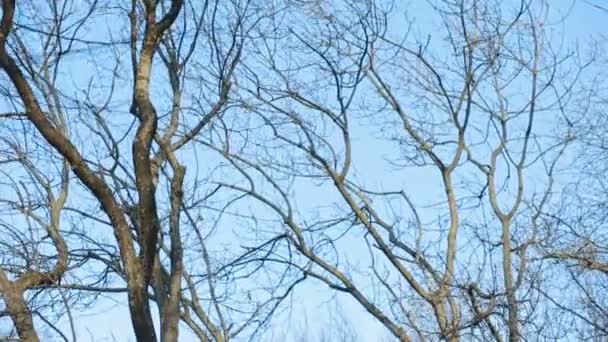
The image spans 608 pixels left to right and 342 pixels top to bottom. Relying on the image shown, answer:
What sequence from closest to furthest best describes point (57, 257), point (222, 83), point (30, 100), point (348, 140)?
point (30, 100), point (57, 257), point (222, 83), point (348, 140)

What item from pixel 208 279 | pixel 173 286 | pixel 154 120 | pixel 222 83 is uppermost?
pixel 222 83

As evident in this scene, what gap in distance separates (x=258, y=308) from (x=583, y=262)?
12.6 ft

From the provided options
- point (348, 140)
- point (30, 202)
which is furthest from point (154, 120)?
point (348, 140)

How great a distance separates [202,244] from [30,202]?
7.17 ft

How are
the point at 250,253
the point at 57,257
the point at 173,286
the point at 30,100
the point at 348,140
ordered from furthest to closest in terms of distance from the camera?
the point at 348,140 < the point at 250,253 < the point at 57,257 < the point at 173,286 < the point at 30,100

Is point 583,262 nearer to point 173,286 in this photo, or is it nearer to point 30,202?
point 173,286

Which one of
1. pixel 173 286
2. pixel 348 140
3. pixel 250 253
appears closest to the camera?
pixel 173 286

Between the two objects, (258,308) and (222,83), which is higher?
(222,83)

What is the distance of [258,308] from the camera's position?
1202 centimetres

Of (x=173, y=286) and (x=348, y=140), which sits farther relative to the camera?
(x=348, y=140)

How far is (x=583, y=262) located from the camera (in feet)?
37.6

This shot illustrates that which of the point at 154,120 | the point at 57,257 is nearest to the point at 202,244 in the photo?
the point at 57,257

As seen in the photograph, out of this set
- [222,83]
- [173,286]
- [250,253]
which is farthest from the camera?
[250,253]

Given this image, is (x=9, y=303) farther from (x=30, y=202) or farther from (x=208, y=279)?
(x=208, y=279)
